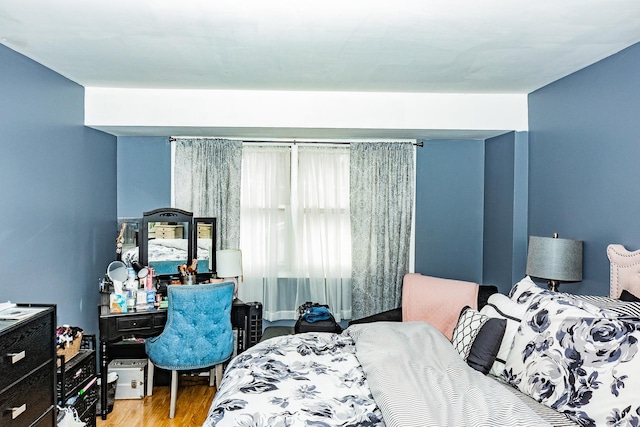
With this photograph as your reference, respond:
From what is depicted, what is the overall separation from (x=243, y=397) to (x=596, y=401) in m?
1.39

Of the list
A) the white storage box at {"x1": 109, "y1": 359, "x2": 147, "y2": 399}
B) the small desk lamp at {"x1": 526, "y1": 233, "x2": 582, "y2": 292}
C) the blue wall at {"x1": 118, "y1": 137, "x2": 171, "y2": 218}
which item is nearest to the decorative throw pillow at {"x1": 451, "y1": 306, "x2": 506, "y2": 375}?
the small desk lamp at {"x1": 526, "y1": 233, "x2": 582, "y2": 292}

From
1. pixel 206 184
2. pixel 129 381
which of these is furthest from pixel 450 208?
pixel 129 381

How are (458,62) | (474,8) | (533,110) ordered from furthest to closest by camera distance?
(533,110)
(458,62)
(474,8)

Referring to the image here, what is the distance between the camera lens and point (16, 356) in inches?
91.8

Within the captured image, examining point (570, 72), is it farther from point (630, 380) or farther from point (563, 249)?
point (630, 380)

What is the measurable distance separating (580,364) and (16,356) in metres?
2.50

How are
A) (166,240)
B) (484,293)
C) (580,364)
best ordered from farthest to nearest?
(166,240)
(484,293)
(580,364)

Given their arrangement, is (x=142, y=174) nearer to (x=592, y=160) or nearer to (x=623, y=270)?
(x=592, y=160)

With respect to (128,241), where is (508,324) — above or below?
below

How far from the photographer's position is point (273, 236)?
475 centimetres

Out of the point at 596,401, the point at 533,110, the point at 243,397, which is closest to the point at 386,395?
the point at 243,397

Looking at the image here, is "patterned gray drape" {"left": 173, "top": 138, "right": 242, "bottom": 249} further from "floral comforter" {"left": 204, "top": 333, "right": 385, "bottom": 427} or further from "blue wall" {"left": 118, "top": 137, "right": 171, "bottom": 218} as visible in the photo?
"floral comforter" {"left": 204, "top": 333, "right": 385, "bottom": 427}

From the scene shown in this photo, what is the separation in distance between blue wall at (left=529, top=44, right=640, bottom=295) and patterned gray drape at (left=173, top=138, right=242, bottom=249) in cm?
265

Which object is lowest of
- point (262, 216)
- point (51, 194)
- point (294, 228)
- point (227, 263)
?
point (227, 263)
